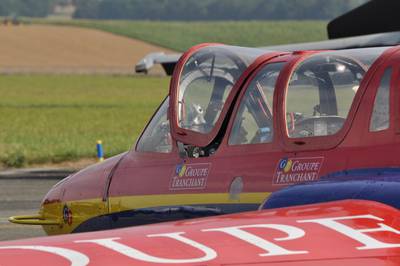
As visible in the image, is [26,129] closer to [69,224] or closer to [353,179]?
[69,224]

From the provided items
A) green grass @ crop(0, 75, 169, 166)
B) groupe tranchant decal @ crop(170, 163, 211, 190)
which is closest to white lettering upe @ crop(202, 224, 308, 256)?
groupe tranchant decal @ crop(170, 163, 211, 190)

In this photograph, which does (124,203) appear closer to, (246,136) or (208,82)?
(208,82)

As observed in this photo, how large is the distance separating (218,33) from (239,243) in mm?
122494

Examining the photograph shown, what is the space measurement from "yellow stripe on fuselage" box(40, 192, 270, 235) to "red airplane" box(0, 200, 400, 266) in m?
2.41

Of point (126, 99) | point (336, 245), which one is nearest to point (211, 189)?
point (336, 245)

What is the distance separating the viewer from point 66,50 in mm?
107062

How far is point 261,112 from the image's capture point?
26.8 ft

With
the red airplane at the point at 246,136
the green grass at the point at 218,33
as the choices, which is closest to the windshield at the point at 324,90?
the red airplane at the point at 246,136

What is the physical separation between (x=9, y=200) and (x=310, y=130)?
10.5m

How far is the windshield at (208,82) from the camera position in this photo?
852cm

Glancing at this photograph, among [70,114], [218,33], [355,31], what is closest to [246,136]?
[355,31]

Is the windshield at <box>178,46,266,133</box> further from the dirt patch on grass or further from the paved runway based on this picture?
the dirt patch on grass

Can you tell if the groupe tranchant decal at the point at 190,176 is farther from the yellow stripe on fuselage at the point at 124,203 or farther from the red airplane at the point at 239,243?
the red airplane at the point at 239,243

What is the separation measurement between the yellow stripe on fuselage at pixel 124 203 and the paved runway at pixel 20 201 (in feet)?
11.9
